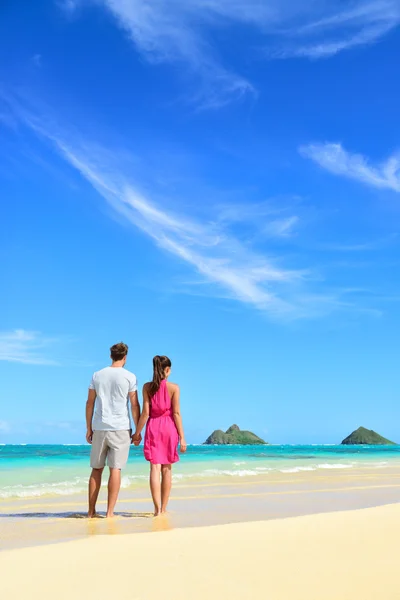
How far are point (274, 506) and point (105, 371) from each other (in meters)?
3.37

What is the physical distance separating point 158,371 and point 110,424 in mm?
830

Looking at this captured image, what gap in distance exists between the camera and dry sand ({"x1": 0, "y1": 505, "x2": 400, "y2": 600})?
11.0 ft

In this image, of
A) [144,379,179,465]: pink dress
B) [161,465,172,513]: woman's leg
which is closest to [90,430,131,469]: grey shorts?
[144,379,179,465]: pink dress

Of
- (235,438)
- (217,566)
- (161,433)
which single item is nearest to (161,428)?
(161,433)

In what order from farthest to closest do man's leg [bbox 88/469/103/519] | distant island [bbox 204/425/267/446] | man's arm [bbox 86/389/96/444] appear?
distant island [bbox 204/425/267/446]
man's arm [bbox 86/389/96/444]
man's leg [bbox 88/469/103/519]

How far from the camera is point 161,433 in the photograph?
23.1 feet

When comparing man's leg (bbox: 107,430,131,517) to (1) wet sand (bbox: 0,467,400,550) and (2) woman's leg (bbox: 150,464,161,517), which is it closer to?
(1) wet sand (bbox: 0,467,400,550)

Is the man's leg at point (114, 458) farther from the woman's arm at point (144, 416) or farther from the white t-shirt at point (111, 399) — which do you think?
the woman's arm at point (144, 416)

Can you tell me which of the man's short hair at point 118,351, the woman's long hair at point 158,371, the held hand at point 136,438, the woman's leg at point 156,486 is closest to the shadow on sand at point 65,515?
the woman's leg at point 156,486

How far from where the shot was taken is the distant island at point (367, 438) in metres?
135

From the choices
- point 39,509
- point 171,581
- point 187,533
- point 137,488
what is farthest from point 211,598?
point 137,488

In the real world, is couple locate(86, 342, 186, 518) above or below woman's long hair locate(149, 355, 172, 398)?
below

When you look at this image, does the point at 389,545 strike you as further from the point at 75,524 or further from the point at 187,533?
the point at 75,524

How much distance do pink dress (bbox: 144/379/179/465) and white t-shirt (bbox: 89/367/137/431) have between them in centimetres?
32
